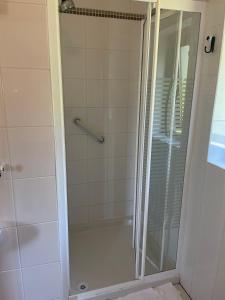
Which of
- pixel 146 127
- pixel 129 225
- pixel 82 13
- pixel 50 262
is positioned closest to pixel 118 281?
pixel 50 262

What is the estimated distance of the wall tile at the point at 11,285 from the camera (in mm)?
1255

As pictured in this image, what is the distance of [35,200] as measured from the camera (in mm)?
1179

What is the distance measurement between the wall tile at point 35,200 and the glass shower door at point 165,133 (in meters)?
0.58

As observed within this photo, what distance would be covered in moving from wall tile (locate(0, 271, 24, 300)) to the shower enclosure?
0.37 m

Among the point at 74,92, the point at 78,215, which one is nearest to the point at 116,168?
the point at 78,215

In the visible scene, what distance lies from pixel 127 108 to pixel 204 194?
110 centimetres

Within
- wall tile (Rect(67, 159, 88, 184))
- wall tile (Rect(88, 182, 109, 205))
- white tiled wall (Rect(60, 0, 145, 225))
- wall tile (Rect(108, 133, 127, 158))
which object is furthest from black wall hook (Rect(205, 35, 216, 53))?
wall tile (Rect(88, 182, 109, 205))

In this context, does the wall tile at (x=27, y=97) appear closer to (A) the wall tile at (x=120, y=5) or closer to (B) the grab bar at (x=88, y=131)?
(B) the grab bar at (x=88, y=131)

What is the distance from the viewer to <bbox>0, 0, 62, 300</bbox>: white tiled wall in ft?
3.21

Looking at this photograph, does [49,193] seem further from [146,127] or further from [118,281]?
[118,281]

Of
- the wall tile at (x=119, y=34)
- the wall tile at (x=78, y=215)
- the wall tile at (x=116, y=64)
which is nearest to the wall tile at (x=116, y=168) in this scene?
the wall tile at (x=78, y=215)

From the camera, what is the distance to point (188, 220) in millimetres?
1599

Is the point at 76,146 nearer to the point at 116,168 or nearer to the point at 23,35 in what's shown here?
the point at 116,168

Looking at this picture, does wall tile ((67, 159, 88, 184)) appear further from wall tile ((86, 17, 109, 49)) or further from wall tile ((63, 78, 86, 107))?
wall tile ((86, 17, 109, 49))
